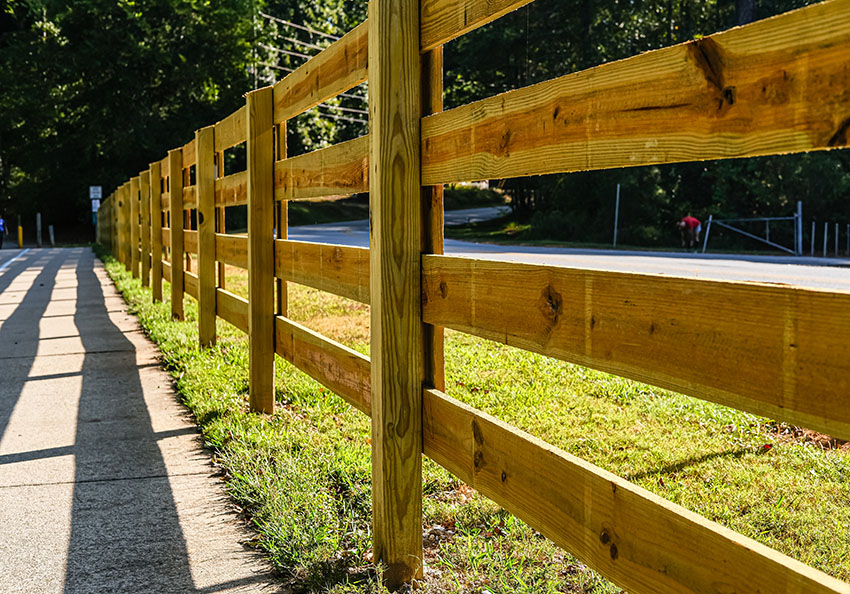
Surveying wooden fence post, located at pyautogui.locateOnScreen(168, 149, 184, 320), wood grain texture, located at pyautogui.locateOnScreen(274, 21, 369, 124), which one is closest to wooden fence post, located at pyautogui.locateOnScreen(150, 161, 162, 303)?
wooden fence post, located at pyautogui.locateOnScreen(168, 149, 184, 320)

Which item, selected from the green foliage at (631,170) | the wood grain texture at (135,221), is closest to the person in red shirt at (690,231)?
the green foliage at (631,170)

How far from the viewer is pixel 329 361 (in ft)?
13.5

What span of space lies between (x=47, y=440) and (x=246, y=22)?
131 ft

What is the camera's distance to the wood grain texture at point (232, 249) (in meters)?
6.29

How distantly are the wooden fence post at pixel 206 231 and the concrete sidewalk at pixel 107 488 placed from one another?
59 centimetres

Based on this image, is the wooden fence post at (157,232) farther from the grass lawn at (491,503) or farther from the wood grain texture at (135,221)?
the grass lawn at (491,503)

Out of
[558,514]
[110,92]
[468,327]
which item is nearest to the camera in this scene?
[558,514]

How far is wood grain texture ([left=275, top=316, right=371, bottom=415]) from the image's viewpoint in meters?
3.58

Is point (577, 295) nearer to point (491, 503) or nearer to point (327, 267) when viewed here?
point (491, 503)

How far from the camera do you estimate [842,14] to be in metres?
1.38

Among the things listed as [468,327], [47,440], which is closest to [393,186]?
A: [468,327]

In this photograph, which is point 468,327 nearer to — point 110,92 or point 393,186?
point 393,186

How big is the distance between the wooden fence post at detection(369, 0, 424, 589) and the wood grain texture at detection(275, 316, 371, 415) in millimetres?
424

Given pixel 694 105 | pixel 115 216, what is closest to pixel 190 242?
Answer: pixel 694 105
